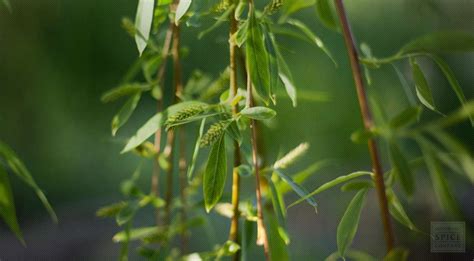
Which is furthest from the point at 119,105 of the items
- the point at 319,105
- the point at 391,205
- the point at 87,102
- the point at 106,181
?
the point at 391,205

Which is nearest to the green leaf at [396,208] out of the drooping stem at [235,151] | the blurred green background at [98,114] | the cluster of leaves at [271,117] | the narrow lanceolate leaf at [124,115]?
the cluster of leaves at [271,117]

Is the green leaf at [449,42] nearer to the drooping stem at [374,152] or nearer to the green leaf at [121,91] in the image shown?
the drooping stem at [374,152]

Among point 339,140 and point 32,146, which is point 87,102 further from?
point 339,140

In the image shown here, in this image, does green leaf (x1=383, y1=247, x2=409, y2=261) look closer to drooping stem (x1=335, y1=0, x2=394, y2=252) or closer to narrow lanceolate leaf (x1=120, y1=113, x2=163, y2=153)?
drooping stem (x1=335, y1=0, x2=394, y2=252)

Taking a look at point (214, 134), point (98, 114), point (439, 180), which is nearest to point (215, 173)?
point (214, 134)

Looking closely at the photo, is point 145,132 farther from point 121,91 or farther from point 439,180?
point 439,180

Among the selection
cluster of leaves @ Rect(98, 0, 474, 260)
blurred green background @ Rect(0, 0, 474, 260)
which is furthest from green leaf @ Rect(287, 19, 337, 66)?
blurred green background @ Rect(0, 0, 474, 260)

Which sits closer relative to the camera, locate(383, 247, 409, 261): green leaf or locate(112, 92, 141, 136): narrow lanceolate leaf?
locate(383, 247, 409, 261): green leaf
